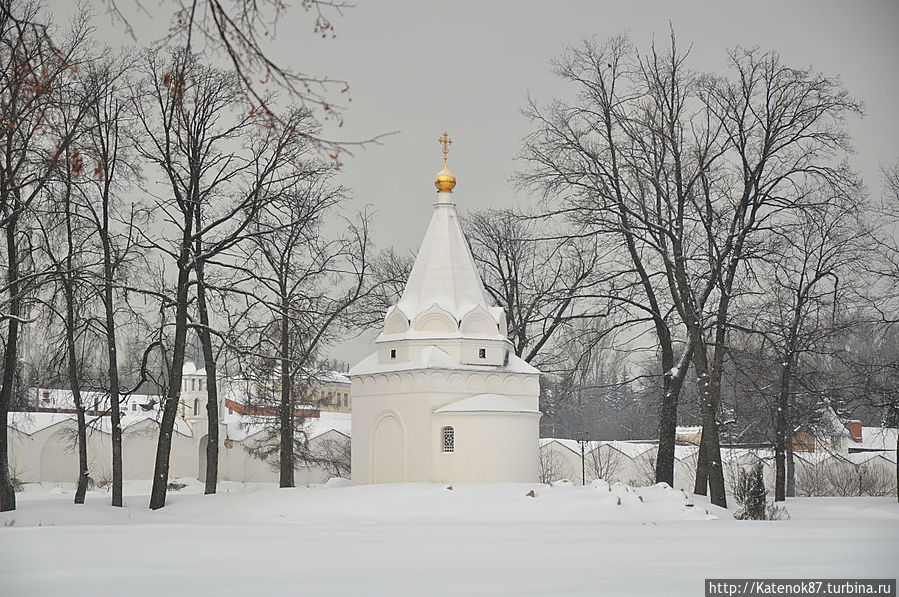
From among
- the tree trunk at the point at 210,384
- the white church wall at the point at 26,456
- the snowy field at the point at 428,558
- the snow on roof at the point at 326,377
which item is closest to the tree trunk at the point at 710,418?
the snowy field at the point at 428,558

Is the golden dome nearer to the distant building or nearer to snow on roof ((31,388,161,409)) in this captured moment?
snow on roof ((31,388,161,409))

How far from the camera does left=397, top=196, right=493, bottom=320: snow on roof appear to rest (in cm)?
2766

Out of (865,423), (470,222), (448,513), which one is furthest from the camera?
(865,423)

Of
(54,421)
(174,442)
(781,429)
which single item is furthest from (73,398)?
(174,442)

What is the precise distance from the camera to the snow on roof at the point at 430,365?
26375 millimetres

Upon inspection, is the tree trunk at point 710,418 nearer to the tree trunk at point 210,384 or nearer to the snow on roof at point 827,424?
the snow on roof at point 827,424

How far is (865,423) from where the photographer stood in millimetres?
72750

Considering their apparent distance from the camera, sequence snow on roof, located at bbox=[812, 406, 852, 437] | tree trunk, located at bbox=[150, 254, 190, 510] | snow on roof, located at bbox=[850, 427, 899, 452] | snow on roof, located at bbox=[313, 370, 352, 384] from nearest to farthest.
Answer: tree trunk, located at bbox=[150, 254, 190, 510] → snow on roof, located at bbox=[313, 370, 352, 384] → snow on roof, located at bbox=[812, 406, 852, 437] → snow on roof, located at bbox=[850, 427, 899, 452]

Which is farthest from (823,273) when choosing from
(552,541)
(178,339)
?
(552,541)

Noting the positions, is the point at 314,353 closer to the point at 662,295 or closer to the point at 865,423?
the point at 662,295

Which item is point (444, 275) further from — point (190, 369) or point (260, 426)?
point (260, 426)

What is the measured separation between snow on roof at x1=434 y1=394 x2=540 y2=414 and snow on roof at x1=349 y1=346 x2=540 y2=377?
33.8 inches

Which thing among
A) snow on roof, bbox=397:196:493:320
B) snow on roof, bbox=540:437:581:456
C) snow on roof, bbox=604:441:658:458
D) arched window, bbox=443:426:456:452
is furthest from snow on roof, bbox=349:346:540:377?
snow on roof, bbox=604:441:658:458

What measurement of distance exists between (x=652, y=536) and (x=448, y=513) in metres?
8.33
